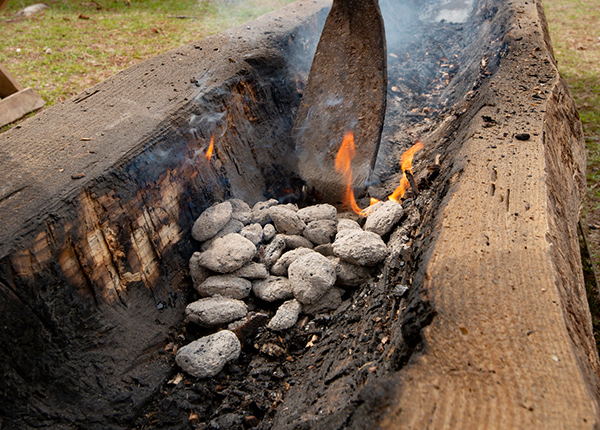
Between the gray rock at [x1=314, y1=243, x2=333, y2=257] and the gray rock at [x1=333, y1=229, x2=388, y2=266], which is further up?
the gray rock at [x1=333, y1=229, x2=388, y2=266]

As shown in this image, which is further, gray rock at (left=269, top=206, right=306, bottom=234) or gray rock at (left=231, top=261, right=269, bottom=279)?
gray rock at (left=269, top=206, right=306, bottom=234)

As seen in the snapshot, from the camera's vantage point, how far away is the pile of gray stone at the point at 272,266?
6.77 feet

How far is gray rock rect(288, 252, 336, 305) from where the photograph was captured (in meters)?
2.08

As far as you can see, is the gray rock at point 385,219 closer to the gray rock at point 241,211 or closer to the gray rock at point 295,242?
the gray rock at point 295,242

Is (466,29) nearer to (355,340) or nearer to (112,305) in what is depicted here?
(355,340)

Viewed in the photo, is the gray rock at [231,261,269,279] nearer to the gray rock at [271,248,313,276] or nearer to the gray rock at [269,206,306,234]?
the gray rock at [271,248,313,276]

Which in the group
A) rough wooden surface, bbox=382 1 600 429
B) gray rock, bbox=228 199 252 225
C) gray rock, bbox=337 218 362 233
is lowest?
gray rock, bbox=337 218 362 233

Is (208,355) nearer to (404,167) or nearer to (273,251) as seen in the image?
(273,251)

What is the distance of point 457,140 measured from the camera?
236 cm

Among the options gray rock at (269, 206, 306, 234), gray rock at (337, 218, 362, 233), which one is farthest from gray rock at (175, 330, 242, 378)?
gray rock at (337, 218, 362, 233)

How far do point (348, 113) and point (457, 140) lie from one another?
883 millimetres

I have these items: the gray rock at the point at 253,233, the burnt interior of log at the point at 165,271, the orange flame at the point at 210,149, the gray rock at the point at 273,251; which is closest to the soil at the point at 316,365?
the burnt interior of log at the point at 165,271

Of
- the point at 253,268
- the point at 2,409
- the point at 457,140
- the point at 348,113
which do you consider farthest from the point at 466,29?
the point at 2,409

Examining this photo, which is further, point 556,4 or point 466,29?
point 556,4
